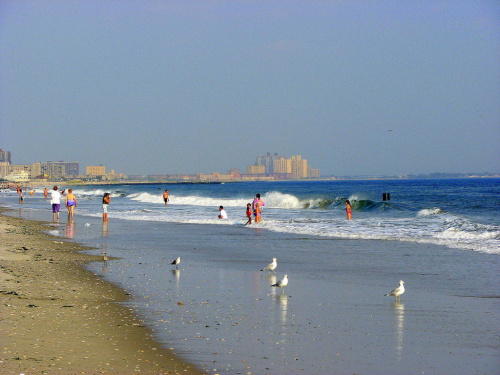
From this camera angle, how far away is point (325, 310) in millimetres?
8656

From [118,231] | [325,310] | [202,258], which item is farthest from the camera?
[118,231]

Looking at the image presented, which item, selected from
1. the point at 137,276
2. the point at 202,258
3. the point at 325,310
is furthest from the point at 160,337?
the point at 202,258

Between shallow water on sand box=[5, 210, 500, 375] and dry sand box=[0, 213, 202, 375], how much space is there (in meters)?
0.32

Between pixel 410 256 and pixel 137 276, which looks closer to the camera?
pixel 137 276

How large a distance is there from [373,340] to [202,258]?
8378mm

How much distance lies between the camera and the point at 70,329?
7055mm

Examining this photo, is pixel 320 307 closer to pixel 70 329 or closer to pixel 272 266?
pixel 272 266

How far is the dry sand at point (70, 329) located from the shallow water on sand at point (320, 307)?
1.04 feet

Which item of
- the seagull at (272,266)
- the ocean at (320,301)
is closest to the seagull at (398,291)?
the ocean at (320,301)

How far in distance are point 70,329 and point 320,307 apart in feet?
11.9

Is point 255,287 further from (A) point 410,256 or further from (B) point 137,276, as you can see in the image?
(A) point 410,256

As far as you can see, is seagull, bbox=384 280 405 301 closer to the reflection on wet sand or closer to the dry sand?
the reflection on wet sand

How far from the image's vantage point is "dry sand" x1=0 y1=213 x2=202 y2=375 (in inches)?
225

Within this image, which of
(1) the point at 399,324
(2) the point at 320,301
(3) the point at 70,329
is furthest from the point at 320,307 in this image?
(3) the point at 70,329
